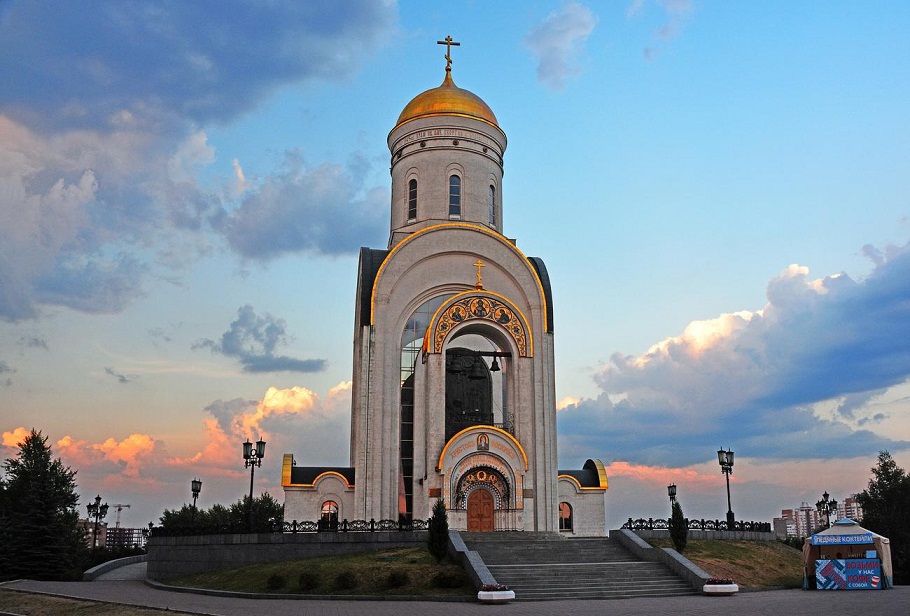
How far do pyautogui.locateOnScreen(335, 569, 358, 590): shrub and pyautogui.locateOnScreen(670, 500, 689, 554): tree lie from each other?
28.1 feet

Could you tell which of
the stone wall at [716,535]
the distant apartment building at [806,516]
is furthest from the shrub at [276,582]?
the distant apartment building at [806,516]

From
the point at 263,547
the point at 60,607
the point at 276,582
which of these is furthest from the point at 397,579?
the point at 60,607

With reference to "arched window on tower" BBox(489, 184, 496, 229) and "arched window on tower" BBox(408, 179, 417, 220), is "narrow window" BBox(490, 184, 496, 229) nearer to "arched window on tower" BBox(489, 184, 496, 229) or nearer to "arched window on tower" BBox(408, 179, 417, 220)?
"arched window on tower" BBox(489, 184, 496, 229)

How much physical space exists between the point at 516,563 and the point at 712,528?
25.3ft

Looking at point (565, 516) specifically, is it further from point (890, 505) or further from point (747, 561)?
point (890, 505)

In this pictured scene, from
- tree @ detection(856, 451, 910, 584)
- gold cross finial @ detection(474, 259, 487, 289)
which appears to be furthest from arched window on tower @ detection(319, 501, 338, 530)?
tree @ detection(856, 451, 910, 584)

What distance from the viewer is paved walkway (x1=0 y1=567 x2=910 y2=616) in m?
13.6

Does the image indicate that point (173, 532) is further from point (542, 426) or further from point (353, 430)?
point (542, 426)

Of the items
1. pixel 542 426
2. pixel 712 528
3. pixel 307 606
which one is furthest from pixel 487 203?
pixel 307 606

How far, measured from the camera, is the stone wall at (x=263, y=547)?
2070 cm

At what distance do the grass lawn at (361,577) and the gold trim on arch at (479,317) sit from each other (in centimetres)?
843

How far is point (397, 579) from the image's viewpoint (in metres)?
17.4

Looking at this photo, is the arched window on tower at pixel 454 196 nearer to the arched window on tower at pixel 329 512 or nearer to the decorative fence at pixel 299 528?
the arched window on tower at pixel 329 512

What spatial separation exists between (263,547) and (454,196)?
15391 mm
